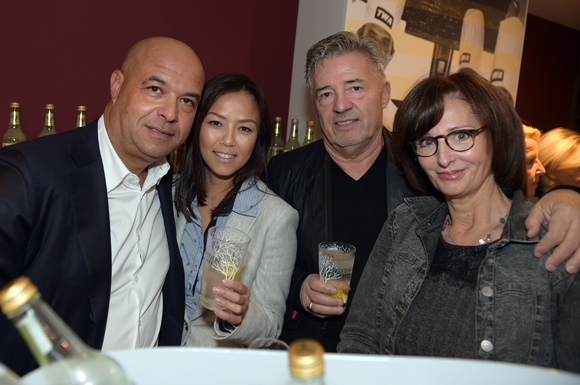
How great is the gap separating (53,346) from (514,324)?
3.96 ft

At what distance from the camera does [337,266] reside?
4.79ft

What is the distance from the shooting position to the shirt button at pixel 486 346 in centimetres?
120

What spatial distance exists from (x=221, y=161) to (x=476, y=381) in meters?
1.53

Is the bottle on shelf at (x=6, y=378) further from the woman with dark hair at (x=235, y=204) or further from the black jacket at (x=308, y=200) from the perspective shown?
the black jacket at (x=308, y=200)

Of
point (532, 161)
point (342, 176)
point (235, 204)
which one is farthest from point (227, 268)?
point (532, 161)

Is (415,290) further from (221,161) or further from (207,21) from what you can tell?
(207,21)

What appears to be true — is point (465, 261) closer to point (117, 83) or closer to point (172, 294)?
point (172, 294)

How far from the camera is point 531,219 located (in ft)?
4.03

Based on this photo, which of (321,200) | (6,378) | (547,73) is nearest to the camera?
(6,378)

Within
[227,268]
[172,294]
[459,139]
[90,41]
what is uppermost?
[90,41]

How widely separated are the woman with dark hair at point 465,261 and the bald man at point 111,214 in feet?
2.65

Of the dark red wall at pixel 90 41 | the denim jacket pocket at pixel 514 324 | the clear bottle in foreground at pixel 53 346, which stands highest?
the dark red wall at pixel 90 41

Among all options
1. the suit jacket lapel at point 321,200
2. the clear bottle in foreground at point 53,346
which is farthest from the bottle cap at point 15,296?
the suit jacket lapel at point 321,200

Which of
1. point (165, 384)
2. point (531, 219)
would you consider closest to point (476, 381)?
point (165, 384)
